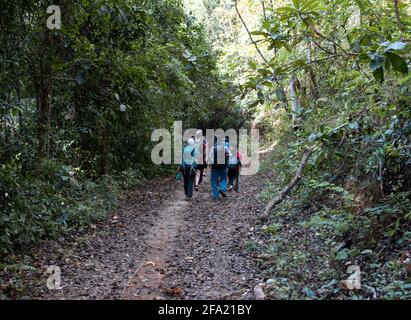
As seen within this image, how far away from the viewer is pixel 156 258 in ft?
23.6

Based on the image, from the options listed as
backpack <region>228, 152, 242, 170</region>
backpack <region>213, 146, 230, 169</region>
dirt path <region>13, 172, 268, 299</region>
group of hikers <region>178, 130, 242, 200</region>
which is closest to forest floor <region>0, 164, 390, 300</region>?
dirt path <region>13, 172, 268, 299</region>

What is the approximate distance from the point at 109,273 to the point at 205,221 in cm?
395

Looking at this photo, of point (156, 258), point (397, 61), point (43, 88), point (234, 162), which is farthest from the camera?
point (234, 162)

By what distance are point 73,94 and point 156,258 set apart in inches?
215

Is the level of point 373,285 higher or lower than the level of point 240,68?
lower

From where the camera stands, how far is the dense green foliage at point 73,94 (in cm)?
718

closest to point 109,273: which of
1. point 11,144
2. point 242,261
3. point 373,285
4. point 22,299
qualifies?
point 22,299

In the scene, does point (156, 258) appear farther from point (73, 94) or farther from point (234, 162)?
point (234, 162)

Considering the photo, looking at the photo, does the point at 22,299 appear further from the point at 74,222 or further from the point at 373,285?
the point at 373,285

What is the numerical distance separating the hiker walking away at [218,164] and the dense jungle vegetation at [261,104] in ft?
6.73

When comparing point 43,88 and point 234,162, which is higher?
point 43,88

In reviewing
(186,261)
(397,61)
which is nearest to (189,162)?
(186,261)

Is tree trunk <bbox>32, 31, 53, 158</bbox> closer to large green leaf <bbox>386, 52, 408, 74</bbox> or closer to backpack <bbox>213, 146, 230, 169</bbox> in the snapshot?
backpack <bbox>213, 146, 230, 169</bbox>

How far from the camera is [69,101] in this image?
425 inches
